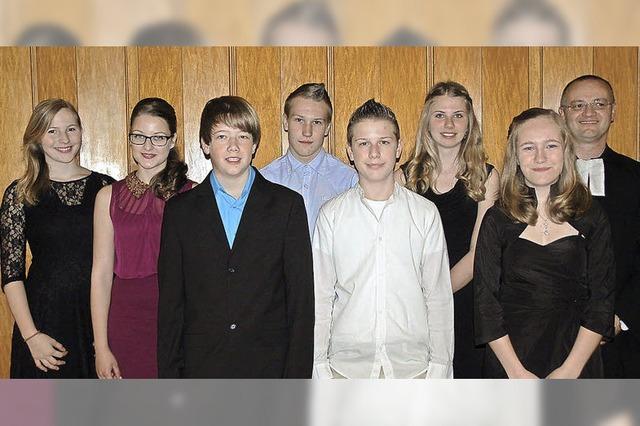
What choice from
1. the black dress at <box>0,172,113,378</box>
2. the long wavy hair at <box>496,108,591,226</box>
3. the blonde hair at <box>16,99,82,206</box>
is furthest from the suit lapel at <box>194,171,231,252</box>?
the long wavy hair at <box>496,108,591,226</box>

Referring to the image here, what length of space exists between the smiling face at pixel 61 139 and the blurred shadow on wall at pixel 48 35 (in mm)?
203

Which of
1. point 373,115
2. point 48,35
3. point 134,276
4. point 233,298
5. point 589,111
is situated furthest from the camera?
point 589,111

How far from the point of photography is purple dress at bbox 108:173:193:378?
6.27 feet

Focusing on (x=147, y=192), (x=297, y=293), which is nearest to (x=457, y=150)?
(x=297, y=293)

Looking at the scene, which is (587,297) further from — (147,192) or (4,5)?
(4,5)

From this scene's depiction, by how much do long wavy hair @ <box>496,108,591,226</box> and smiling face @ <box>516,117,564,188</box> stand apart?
0.7 inches

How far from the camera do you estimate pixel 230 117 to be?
1744mm

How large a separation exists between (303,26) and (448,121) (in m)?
0.55

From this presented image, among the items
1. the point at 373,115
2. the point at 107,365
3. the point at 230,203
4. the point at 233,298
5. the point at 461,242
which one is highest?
the point at 373,115

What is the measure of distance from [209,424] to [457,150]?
1.68 metres

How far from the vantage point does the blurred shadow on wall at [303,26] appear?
6.93 feet

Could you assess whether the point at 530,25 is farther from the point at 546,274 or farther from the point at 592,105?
the point at 546,274

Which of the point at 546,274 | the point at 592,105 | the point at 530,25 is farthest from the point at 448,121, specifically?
the point at 546,274

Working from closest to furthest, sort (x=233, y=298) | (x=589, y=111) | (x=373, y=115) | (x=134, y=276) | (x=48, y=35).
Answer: (x=233, y=298) → (x=373, y=115) → (x=134, y=276) → (x=48, y=35) → (x=589, y=111)
